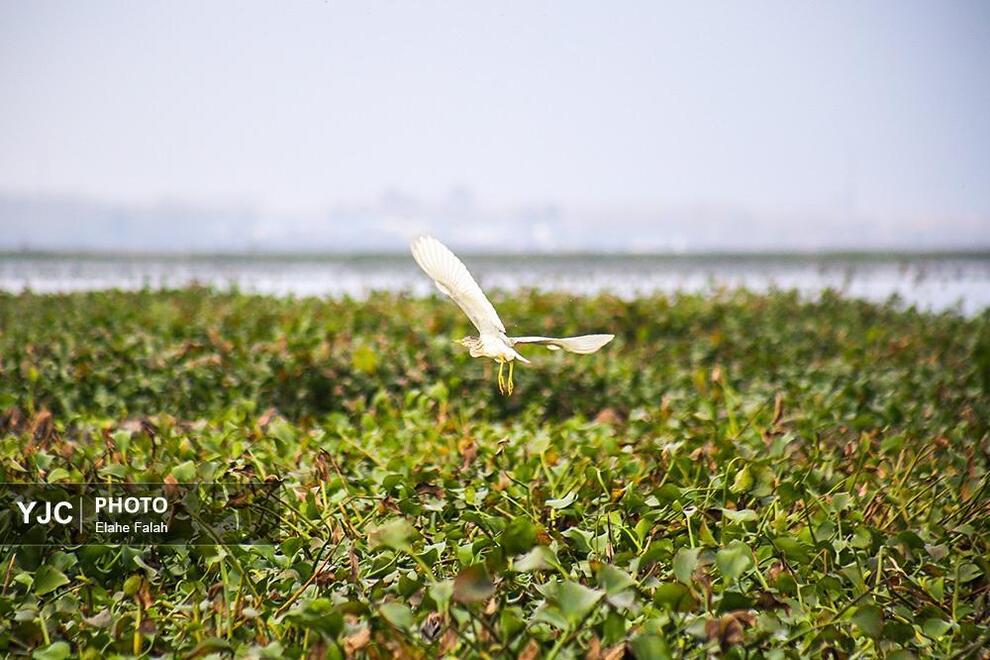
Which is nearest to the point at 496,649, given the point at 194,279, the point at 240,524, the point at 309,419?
the point at 240,524

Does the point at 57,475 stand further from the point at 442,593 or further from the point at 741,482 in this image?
the point at 741,482

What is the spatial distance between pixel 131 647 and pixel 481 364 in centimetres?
194

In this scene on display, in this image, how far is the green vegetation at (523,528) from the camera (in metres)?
0.91

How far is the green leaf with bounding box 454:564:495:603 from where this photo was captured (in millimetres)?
831

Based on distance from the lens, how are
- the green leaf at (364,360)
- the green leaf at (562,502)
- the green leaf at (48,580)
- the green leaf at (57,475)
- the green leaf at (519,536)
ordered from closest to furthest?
the green leaf at (519,536) < the green leaf at (48,580) < the green leaf at (562,502) < the green leaf at (57,475) < the green leaf at (364,360)

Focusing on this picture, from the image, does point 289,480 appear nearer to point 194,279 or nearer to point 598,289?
point 598,289

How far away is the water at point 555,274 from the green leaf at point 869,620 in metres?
3.85

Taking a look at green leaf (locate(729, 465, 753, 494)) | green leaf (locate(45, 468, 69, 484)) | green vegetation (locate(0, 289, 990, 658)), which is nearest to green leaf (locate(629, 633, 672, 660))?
green vegetation (locate(0, 289, 990, 658))

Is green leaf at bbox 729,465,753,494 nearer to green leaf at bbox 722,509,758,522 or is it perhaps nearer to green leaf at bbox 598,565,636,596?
green leaf at bbox 722,509,758,522

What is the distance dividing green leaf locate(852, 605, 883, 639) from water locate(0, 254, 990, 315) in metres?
3.85

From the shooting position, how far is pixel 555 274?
614 centimetres

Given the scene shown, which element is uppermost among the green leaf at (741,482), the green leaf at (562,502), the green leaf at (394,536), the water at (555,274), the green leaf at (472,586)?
the green leaf at (394,536)

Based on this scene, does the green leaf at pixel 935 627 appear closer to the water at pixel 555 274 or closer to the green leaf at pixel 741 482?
the green leaf at pixel 741 482

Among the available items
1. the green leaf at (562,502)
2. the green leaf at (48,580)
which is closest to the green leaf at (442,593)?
the green leaf at (562,502)
